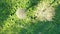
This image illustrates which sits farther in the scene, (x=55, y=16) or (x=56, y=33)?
(x=55, y=16)

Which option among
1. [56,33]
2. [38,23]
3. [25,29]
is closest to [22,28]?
[25,29]

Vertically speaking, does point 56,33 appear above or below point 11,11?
below

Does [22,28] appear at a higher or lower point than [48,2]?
lower

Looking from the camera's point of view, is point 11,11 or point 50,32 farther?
point 11,11

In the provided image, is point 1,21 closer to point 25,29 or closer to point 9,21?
point 9,21

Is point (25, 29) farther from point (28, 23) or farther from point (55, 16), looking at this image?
point (55, 16)

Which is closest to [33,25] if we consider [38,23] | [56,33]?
[38,23]
